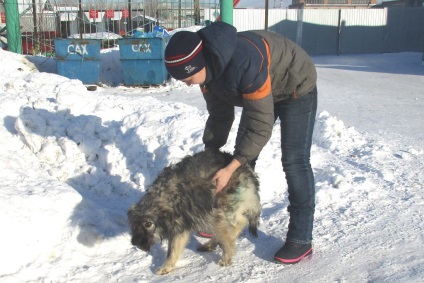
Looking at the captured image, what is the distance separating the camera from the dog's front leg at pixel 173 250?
3.24m

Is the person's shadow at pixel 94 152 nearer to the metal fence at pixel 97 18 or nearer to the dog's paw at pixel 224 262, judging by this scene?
the dog's paw at pixel 224 262

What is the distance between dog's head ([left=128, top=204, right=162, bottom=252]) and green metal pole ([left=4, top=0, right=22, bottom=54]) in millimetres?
11368

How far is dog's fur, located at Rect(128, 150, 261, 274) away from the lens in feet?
10.3

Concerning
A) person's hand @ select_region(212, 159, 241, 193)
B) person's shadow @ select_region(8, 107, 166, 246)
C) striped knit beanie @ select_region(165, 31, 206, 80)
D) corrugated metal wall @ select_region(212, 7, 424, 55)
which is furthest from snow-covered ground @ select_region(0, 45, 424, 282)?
corrugated metal wall @ select_region(212, 7, 424, 55)

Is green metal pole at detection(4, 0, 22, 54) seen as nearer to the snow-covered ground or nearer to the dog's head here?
the snow-covered ground

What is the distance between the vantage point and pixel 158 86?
1167 centimetres

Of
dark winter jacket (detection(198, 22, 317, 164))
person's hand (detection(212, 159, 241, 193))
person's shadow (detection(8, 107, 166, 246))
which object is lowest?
person's shadow (detection(8, 107, 166, 246))

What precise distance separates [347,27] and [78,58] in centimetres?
1859

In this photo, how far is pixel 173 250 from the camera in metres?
3.30

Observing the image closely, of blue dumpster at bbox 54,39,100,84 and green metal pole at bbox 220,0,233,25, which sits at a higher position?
green metal pole at bbox 220,0,233,25

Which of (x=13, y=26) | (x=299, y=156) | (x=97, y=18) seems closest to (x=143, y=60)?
(x=97, y=18)

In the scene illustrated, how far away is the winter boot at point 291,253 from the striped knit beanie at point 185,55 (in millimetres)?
1551

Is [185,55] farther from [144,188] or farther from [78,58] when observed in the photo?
[78,58]

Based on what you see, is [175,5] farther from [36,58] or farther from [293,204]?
[293,204]
